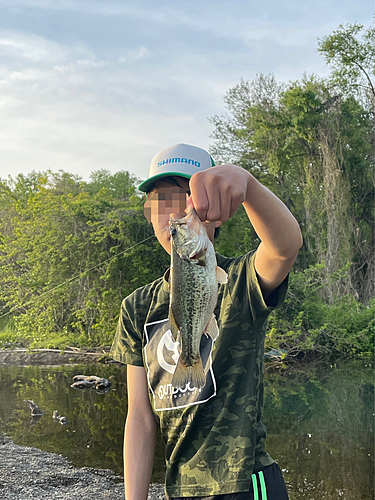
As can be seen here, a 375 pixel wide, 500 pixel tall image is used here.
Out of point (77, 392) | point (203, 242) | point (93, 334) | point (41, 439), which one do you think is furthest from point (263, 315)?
point (93, 334)

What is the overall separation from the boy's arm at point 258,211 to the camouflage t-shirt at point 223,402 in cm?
8

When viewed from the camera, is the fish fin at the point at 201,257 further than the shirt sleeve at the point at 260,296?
No

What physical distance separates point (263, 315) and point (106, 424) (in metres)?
7.32

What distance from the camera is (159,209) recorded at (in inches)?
72.7

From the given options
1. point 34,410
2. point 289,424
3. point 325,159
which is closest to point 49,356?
point 34,410

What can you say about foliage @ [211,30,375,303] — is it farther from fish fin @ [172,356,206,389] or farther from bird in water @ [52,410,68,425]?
fish fin @ [172,356,206,389]

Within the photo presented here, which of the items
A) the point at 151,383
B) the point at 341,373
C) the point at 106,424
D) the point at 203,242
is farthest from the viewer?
the point at 341,373

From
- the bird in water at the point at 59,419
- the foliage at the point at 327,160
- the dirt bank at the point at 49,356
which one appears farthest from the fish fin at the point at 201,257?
the foliage at the point at 327,160

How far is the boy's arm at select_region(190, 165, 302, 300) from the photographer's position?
1.31 metres

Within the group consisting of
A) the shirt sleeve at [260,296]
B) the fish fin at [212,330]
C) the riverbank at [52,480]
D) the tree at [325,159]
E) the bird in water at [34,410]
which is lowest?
the riverbank at [52,480]

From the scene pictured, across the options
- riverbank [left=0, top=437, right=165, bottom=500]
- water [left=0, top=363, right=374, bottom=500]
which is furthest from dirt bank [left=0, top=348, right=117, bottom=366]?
riverbank [left=0, top=437, right=165, bottom=500]

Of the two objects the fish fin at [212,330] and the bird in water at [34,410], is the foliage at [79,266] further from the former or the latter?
the fish fin at [212,330]

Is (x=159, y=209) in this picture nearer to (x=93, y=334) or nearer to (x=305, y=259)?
(x=93, y=334)

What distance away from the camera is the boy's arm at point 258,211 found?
1.31 metres
